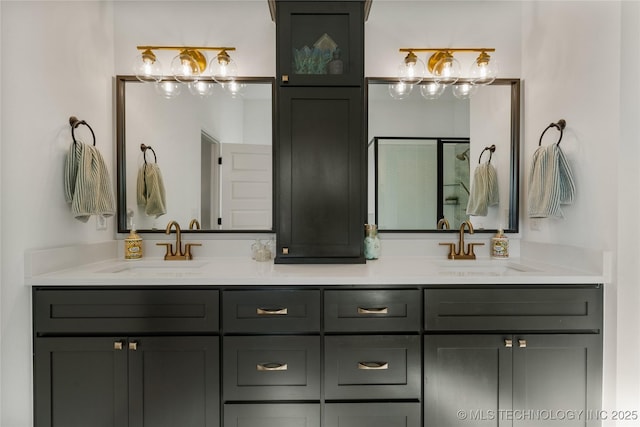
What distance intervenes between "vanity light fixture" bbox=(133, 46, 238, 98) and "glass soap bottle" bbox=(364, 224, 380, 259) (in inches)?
47.6

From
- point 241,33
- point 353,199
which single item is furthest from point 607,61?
point 241,33

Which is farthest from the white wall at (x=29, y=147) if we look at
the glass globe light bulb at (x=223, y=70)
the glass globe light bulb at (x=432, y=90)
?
the glass globe light bulb at (x=432, y=90)

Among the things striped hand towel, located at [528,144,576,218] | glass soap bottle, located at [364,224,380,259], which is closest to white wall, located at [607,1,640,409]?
striped hand towel, located at [528,144,576,218]

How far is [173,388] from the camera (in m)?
1.37

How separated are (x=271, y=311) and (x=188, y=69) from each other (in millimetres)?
1490

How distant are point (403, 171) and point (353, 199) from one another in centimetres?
45

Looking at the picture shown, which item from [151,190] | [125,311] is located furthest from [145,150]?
[125,311]

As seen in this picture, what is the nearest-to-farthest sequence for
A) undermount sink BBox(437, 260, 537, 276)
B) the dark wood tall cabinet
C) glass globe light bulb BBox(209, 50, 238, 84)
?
1. the dark wood tall cabinet
2. undermount sink BBox(437, 260, 537, 276)
3. glass globe light bulb BBox(209, 50, 238, 84)

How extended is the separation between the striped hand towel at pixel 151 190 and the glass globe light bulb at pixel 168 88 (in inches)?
16.7

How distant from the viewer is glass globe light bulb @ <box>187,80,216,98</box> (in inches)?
78.1

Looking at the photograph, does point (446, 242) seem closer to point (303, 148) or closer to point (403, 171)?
point (403, 171)

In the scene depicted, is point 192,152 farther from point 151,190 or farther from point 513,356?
point 513,356

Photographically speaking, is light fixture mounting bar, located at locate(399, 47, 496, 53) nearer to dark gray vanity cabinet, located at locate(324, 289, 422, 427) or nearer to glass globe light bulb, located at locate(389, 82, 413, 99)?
glass globe light bulb, located at locate(389, 82, 413, 99)

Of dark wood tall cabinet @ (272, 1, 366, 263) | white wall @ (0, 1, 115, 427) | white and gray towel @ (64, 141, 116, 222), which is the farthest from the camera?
dark wood tall cabinet @ (272, 1, 366, 263)
